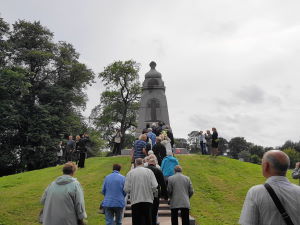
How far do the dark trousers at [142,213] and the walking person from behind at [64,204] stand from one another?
8.05 feet

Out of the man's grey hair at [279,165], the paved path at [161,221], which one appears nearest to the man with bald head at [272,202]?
the man's grey hair at [279,165]

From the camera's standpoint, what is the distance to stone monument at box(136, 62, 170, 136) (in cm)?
3259

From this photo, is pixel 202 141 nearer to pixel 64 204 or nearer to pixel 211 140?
pixel 211 140

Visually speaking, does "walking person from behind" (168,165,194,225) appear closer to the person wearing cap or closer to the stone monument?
the person wearing cap

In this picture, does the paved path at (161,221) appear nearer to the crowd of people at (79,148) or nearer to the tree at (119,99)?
the crowd of people at (79,148)

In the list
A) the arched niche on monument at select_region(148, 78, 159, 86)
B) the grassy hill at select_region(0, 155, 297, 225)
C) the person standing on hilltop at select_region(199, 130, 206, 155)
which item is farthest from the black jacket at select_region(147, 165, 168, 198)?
the arched niche on monument at select_region(148, 78, 159, 86)

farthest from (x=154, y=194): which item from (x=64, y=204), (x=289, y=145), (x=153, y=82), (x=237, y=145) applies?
(x=237, y=145)

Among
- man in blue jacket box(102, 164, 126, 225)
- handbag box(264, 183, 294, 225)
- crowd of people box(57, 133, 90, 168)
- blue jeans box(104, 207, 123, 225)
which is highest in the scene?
crowd of people box(57, 133, 90, 168)

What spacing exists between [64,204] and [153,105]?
26.7 m

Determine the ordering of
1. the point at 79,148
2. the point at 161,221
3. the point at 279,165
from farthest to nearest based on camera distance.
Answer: the point at 79,148, the point at 161,221, the point at 279,165

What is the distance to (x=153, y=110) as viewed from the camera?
32625 millimetres

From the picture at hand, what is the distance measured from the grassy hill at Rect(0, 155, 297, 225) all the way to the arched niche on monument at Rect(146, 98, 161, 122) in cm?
740

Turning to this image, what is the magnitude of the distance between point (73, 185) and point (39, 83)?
132ft

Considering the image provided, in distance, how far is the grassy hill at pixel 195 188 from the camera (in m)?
13.6
